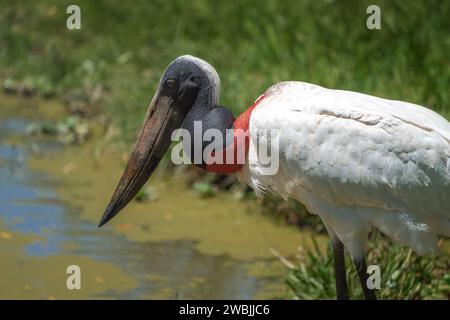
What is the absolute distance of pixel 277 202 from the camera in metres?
7.69

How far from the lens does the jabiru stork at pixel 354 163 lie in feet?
17.2

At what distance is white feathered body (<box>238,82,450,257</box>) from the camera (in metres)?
5.23

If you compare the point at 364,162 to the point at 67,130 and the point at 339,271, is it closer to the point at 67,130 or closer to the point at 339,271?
the point at 339,271

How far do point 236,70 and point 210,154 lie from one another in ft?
11.1

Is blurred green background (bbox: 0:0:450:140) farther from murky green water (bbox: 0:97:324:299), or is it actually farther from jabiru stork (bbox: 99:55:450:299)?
jabiru stork (bbox: 99:55:450:299)

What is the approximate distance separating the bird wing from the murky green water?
1.15 meters

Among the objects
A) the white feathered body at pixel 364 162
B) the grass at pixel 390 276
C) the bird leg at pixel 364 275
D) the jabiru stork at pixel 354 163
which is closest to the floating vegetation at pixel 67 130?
the grass at pixel 390 276

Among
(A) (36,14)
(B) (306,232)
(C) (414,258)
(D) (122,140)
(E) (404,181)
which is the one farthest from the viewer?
(A) (36,14)

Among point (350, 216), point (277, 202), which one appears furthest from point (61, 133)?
point (350, 216)

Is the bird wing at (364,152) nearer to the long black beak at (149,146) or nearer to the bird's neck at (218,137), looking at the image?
the bird's neck at (218,137)

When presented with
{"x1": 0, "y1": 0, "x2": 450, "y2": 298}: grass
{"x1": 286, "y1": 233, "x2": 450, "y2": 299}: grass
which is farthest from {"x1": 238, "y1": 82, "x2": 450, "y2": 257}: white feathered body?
{"x1": 0, "y1": 0, "x2": 450, "y2": 298}: grass

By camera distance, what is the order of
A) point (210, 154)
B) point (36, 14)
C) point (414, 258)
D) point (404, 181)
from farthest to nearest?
1. point (36, 14)
2. point (414, 258)
3. point (210, 154)
4. point (404, 181)

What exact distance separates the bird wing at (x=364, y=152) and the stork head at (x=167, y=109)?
0.44 meters
